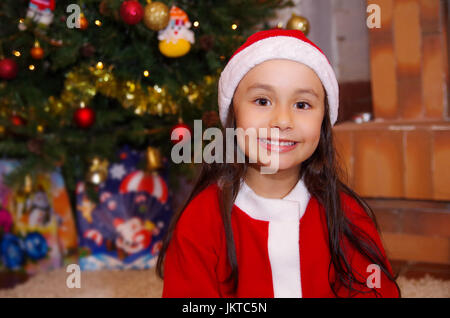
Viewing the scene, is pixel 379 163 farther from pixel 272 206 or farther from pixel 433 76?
pixel 272 206

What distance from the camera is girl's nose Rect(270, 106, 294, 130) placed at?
2.75 feet

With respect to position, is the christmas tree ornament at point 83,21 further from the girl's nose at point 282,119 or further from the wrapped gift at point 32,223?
the girl's nose at point 282,119

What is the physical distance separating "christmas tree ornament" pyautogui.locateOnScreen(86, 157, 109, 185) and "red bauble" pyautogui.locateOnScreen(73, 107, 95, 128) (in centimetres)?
12

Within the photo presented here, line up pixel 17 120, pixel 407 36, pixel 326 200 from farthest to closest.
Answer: pixel 407 36, pixel 17 120, pixel 326 200

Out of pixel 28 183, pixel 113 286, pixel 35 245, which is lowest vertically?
pixel 113 286

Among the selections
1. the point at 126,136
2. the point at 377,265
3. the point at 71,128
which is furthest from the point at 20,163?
the point at 377,265

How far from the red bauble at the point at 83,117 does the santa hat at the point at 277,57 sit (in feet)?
1.86

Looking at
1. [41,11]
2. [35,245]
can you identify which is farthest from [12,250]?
[41,11]

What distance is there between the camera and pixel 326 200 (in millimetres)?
970

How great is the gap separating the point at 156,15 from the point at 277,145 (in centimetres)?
59

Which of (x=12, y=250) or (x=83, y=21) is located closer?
(x=83, y=21)

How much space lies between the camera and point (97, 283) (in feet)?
4.56

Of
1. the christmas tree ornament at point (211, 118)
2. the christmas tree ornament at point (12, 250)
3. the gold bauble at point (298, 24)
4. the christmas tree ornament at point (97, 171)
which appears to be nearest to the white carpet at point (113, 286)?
the christmas tree ornament at point (12, 250)

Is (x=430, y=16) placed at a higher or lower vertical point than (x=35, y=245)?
higher
